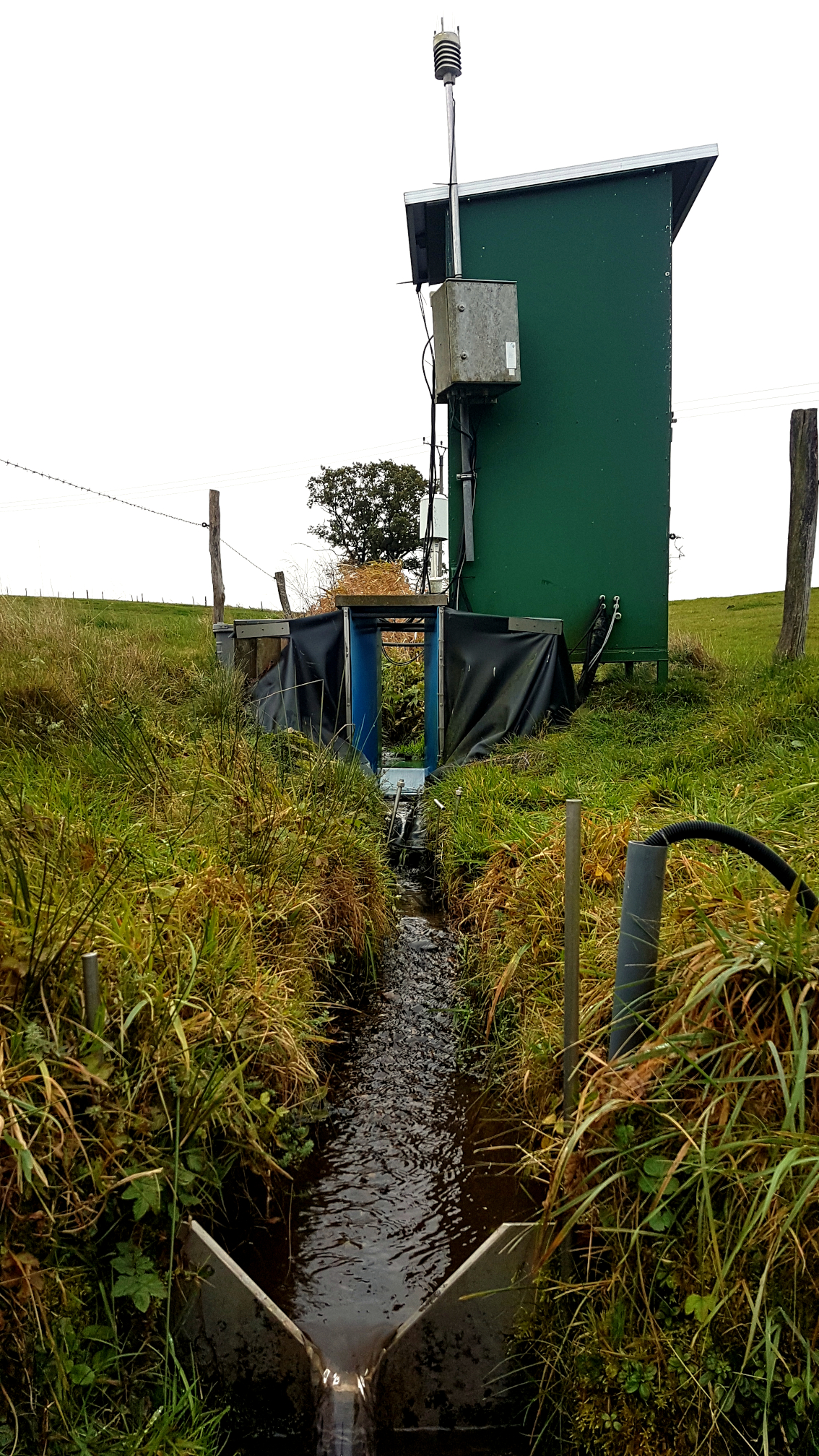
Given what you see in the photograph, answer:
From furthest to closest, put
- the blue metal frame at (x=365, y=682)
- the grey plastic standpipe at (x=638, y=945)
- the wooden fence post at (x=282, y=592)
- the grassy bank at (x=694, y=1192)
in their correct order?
1. the wooden fence post at (x=282, y=592)
2. the blue metal frame at (x=365, y=682)
3. the grey plastic standpipe at (x=638, y=945)
4. the grassy bank at (x=694, y=1192)

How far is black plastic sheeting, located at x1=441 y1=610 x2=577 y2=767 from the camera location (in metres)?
7.68

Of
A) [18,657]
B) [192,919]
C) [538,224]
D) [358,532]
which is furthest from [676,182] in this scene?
[358,532]

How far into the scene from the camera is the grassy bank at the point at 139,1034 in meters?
1.90

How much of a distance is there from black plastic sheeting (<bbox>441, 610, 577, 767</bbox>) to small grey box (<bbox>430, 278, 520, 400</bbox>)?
2111 millimetres

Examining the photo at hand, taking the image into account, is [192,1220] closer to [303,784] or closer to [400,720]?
[303,784]

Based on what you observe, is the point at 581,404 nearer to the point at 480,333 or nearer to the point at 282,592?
the point at 480,333

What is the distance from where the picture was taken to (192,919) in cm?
302

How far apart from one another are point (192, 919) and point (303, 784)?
1941 millimetres

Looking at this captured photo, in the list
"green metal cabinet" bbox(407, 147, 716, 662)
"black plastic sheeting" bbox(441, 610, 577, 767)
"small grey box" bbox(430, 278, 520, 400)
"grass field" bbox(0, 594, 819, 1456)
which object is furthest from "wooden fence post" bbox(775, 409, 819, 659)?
"grass field" bbox(0, 594, 819, 1456)

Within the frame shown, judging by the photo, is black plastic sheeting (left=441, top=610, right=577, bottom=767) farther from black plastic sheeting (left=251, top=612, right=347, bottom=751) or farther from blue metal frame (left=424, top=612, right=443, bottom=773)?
black plastic sheeting (left=251, top=612, right=347, bottom=751)

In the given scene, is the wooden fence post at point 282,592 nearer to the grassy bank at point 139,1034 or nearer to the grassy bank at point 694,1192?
the grassy bank at point 139,1034

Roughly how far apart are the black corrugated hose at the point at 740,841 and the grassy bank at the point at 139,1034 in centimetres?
127

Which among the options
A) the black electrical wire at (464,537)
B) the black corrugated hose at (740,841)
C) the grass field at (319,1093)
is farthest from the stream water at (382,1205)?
Result: the black electrical wire at (464,537)

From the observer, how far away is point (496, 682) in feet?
25.8
